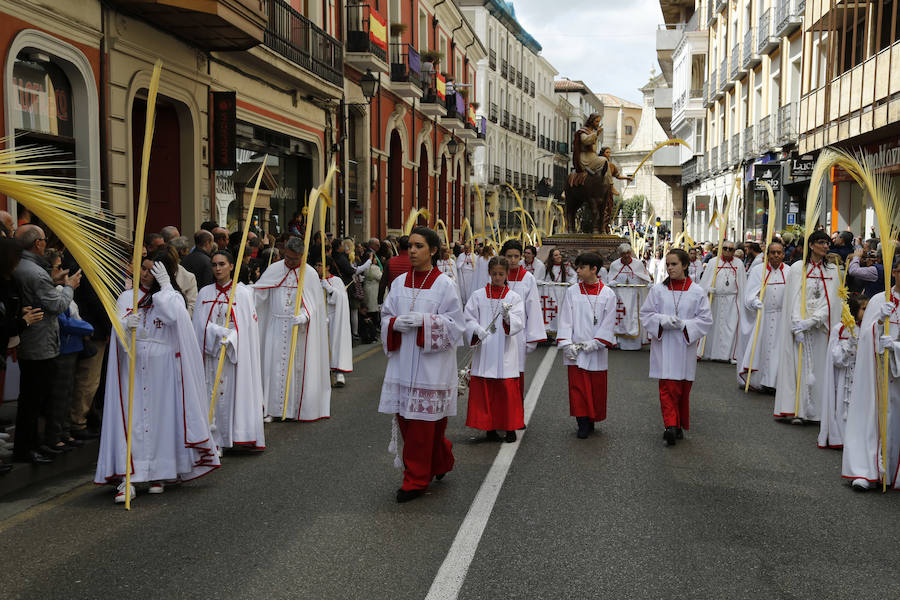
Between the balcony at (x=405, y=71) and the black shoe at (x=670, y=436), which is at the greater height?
the balcony at (x=405, y=71)

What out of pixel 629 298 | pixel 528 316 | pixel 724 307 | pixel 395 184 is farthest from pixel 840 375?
pixel 395 184

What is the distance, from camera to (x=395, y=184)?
101 ft

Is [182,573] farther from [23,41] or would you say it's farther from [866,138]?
[866,138]

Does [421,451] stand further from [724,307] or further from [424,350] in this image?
[724,307]

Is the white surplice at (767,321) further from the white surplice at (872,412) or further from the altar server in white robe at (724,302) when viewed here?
the white surplice at (872,412)

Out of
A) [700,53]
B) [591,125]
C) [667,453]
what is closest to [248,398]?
[667,453]

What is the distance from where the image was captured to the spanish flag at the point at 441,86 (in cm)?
3278

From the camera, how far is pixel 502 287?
7.91 metres

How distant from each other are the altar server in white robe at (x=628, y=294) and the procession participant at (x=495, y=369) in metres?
7.69

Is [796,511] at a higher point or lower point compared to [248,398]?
lower

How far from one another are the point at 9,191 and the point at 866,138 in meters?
19.8

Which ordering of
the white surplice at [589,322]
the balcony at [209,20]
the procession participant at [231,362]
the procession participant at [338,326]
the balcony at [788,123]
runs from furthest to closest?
the balcony at [788,123]
the balcony at [209,20]
the procession participant at [338,326]
the white surplice at [589,322]
the procession participant at [231,362]

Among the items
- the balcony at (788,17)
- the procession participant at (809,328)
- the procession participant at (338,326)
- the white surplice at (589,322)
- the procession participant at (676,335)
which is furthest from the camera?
the balcony at (788,17)

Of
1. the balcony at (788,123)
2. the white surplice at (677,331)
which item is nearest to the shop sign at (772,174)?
the balcony at (788,123)
